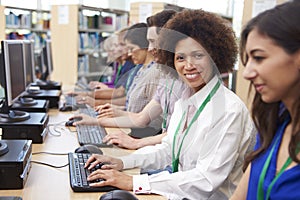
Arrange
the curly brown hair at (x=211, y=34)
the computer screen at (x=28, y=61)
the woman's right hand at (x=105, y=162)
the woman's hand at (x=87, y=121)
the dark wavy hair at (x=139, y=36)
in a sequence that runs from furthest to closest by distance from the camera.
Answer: the dark wavy hair at (x=139, y=36) → the computer screen at (x=28, y=61) → the woman's hand at (x=87, y=121) → the curly brown hair at (x=211, y=34) → the woman's right hand at (x=105, y=162)

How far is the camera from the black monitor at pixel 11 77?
1677 millimetres

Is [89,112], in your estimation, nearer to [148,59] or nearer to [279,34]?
[148,59]

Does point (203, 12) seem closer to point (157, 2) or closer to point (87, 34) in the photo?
point (157, 2)

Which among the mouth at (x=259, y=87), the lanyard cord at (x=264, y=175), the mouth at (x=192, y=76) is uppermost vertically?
the mouth at (x=259, y=87)

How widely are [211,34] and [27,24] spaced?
14.1 feet

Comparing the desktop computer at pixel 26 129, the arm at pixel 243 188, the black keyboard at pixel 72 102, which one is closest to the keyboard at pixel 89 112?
the black keyboard at pixel 72 102

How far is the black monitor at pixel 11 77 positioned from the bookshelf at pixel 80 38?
2.59 meters

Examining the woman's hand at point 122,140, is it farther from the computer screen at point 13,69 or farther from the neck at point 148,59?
the neck at point 148,59

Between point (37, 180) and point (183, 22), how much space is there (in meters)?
0.84

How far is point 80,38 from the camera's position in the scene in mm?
5125

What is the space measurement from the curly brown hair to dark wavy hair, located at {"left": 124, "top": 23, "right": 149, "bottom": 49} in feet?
3.15

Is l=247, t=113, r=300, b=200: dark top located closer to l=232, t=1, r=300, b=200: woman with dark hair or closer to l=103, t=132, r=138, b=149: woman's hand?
l=232, t=1, r=300, b=200: woman with dark hair

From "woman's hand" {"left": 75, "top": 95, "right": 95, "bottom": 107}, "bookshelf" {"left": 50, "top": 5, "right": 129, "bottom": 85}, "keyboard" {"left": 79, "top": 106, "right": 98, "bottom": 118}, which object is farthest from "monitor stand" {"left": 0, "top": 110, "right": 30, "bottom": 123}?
"bookshelf" {"left": 50, "top": 5, "right": 129, "bottom": 85}

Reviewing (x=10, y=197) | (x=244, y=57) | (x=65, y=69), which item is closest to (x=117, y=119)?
(x=10, y=197)
